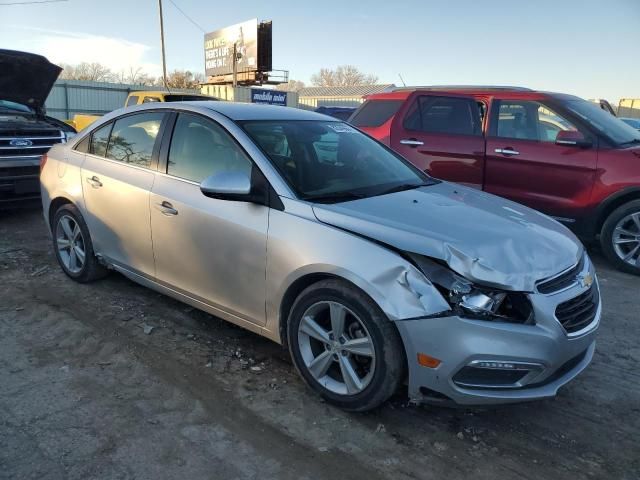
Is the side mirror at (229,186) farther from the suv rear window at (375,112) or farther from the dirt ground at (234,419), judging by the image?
the suv rear window at (375,112)

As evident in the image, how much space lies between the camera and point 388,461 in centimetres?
257

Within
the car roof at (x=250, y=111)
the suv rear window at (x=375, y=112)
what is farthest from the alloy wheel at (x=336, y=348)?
the suv rear window at (x=375, y=112)

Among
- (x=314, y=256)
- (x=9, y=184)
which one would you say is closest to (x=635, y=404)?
(x=314, y=256)

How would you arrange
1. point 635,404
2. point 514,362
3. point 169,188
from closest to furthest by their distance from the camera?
point 514,362
point 635,404
point 169,188

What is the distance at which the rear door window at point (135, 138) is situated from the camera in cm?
400

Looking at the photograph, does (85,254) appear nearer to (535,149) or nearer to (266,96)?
(535,149)

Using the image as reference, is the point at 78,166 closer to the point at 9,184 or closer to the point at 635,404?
the point at 9,184

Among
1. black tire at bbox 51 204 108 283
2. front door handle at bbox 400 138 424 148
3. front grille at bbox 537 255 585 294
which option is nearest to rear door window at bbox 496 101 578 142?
front door handle at bbox 400 138 424 148

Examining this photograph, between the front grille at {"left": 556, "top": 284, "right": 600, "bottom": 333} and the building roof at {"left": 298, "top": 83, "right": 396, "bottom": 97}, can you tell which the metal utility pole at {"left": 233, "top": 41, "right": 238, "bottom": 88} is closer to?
the building roof at {"left": 298, "top": 83, "right": 396, "bottom": 97}

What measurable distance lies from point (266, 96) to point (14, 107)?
2460cm

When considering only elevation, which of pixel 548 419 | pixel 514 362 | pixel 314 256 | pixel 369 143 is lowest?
pixel 548 419

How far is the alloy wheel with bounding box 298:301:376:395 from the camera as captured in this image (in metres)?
2.79

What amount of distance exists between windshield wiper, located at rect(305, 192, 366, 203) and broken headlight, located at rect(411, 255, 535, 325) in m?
0.76

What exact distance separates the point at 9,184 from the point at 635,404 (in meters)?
6.82
